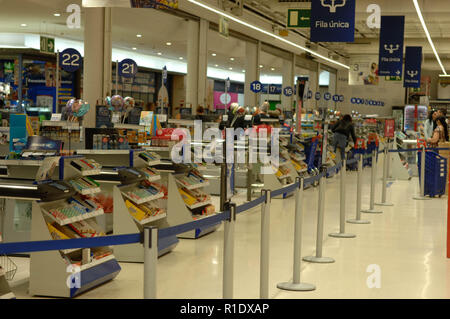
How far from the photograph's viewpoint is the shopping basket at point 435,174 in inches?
490

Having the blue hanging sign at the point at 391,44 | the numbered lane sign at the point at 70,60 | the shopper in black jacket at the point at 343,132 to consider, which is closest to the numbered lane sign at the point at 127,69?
the numbered lane sign at the point at 70,60

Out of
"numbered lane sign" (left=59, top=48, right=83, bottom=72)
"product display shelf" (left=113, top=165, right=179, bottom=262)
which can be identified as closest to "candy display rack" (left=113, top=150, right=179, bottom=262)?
"product display shelf" (left=113, top=165, right=179, bottom=262)

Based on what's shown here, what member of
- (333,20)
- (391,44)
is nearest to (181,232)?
(333,20)

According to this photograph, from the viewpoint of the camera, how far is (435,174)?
1243 centimetres

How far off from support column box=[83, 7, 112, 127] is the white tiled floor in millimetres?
5340

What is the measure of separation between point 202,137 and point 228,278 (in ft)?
30.3

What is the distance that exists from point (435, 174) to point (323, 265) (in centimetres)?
657

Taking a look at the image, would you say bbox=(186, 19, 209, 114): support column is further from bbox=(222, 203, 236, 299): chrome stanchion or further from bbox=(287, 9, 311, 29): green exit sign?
bbox=(222, 203, 236, 299): chrome stanchion

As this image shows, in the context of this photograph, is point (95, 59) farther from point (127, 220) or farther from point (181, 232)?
point (181, 232)

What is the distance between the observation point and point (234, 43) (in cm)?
2486

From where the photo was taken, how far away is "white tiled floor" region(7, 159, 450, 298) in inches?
219

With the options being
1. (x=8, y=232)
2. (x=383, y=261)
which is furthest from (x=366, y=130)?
(x=8, y=232)
